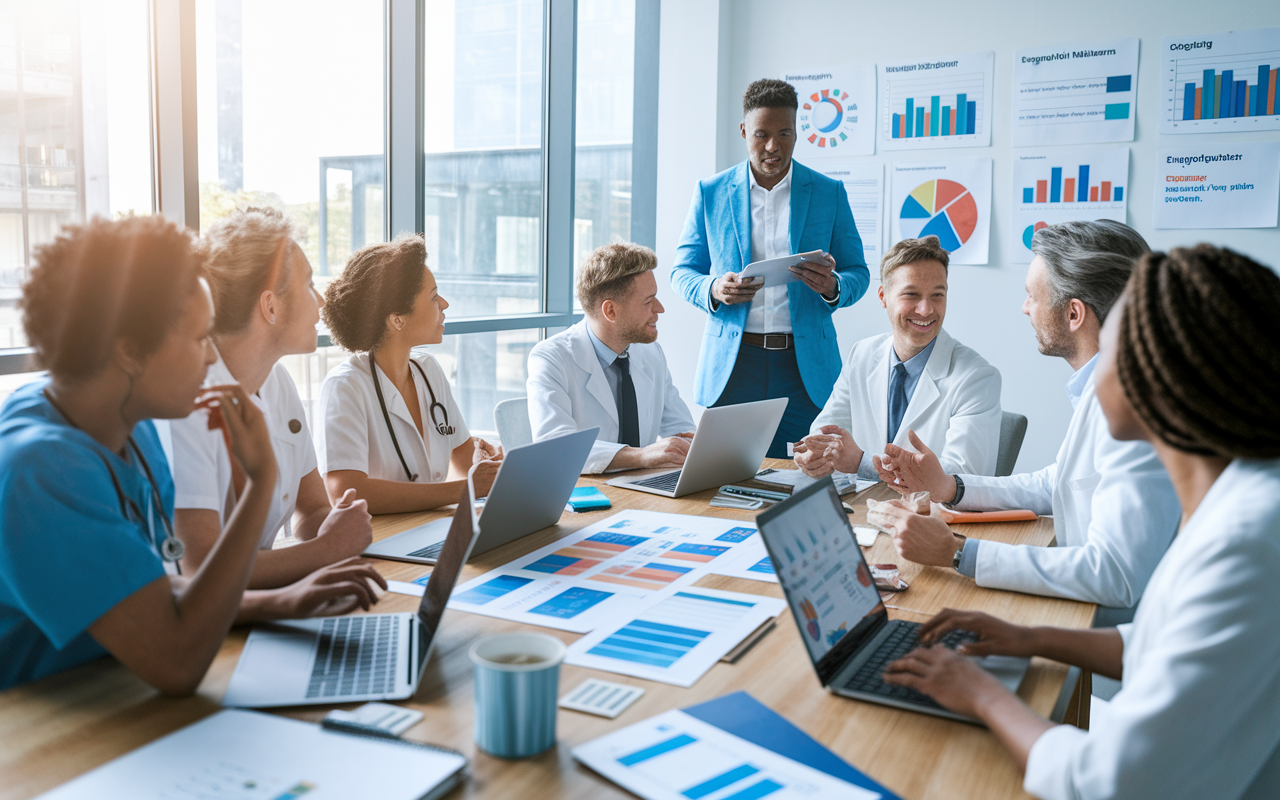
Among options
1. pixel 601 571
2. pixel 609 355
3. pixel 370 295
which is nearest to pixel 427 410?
pixel 370 295

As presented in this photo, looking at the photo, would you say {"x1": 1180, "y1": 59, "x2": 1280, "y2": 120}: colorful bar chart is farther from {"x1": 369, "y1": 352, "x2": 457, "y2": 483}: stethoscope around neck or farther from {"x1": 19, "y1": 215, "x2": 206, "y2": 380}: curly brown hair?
{"x1": 19, "y1": 215, "x2": 206, "y2": 380}: curly brown hair

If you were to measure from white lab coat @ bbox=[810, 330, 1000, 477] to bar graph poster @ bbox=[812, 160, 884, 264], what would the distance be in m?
1.62

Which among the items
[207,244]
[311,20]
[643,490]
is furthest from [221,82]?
[643,490]

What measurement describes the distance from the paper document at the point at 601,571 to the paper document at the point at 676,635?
0.04m

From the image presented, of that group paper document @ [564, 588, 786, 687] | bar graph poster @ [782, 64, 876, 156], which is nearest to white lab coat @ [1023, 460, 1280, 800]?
paper document @ [564, 588, 786, 687]

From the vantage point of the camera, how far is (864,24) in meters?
4.45

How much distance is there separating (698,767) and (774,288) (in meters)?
2.82

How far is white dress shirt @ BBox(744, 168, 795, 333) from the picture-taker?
141 inches

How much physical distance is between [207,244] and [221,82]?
1364 mm

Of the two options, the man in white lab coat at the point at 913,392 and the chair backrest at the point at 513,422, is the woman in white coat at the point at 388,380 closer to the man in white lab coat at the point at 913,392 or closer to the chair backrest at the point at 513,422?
the chair backrest at the point at 513,422

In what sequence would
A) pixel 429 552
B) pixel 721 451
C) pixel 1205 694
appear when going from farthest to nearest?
pixel 721 451 → pixel 429 552 → pixel 1205 694

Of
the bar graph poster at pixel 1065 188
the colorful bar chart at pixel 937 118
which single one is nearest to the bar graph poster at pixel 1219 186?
the bar graph poster at pixel 1065 188

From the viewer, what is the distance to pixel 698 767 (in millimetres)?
928

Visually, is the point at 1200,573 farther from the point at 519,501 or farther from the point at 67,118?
the point at 67,118
